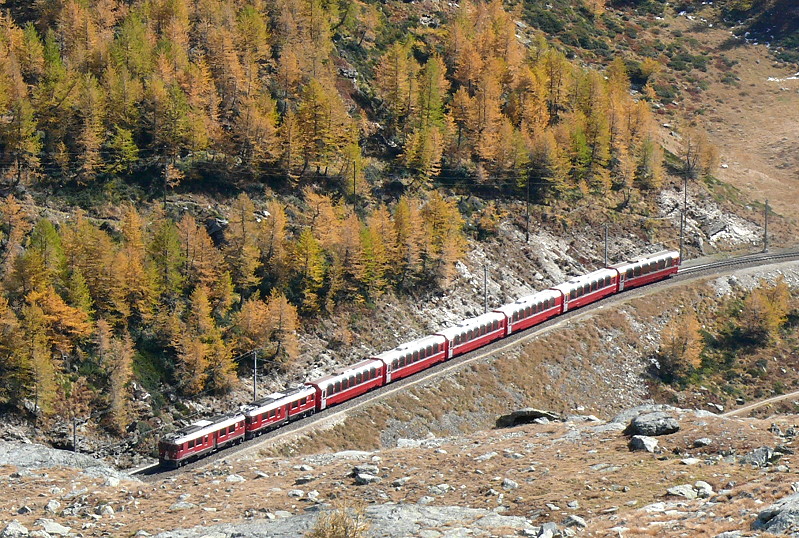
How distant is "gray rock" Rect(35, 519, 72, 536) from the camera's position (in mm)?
47656

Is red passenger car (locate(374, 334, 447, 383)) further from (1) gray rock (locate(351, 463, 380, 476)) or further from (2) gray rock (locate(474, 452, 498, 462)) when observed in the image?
(1) gray rock (locate(351, 463, 380, 476))

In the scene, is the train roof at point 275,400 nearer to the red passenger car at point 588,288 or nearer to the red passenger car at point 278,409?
the red passenger car at point 278,409

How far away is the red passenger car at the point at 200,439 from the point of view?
74.8m

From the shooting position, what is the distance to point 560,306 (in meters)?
109

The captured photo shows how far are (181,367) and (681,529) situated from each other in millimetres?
56389

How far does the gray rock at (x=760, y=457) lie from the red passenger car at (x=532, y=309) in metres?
53.5

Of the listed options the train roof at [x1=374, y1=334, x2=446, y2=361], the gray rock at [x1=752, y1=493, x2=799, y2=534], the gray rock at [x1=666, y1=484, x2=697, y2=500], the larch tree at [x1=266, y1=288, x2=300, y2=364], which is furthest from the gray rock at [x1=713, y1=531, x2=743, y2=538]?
the larch tree at [x1=266, y1=288, x2=300, y2=364]

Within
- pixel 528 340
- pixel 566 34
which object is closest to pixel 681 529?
pixel 528 340

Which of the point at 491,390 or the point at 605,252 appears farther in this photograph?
the point at 605,252

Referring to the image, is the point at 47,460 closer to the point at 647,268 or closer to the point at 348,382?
the point at 348,382

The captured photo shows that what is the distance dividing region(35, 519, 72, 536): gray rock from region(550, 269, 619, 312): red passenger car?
227 ft

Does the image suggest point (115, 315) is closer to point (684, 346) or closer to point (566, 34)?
point (684, 346)

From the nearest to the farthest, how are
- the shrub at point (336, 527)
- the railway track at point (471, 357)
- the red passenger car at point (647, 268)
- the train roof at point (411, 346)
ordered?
1. the shrub at point (336, 527)
2. the railway track at point (471, 357)
3. the train roof at point (411, 346)
4. the red passenger car at point (647, 268)

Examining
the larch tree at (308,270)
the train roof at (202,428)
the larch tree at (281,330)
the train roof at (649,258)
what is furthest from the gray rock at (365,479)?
the train roof at (649,258)
